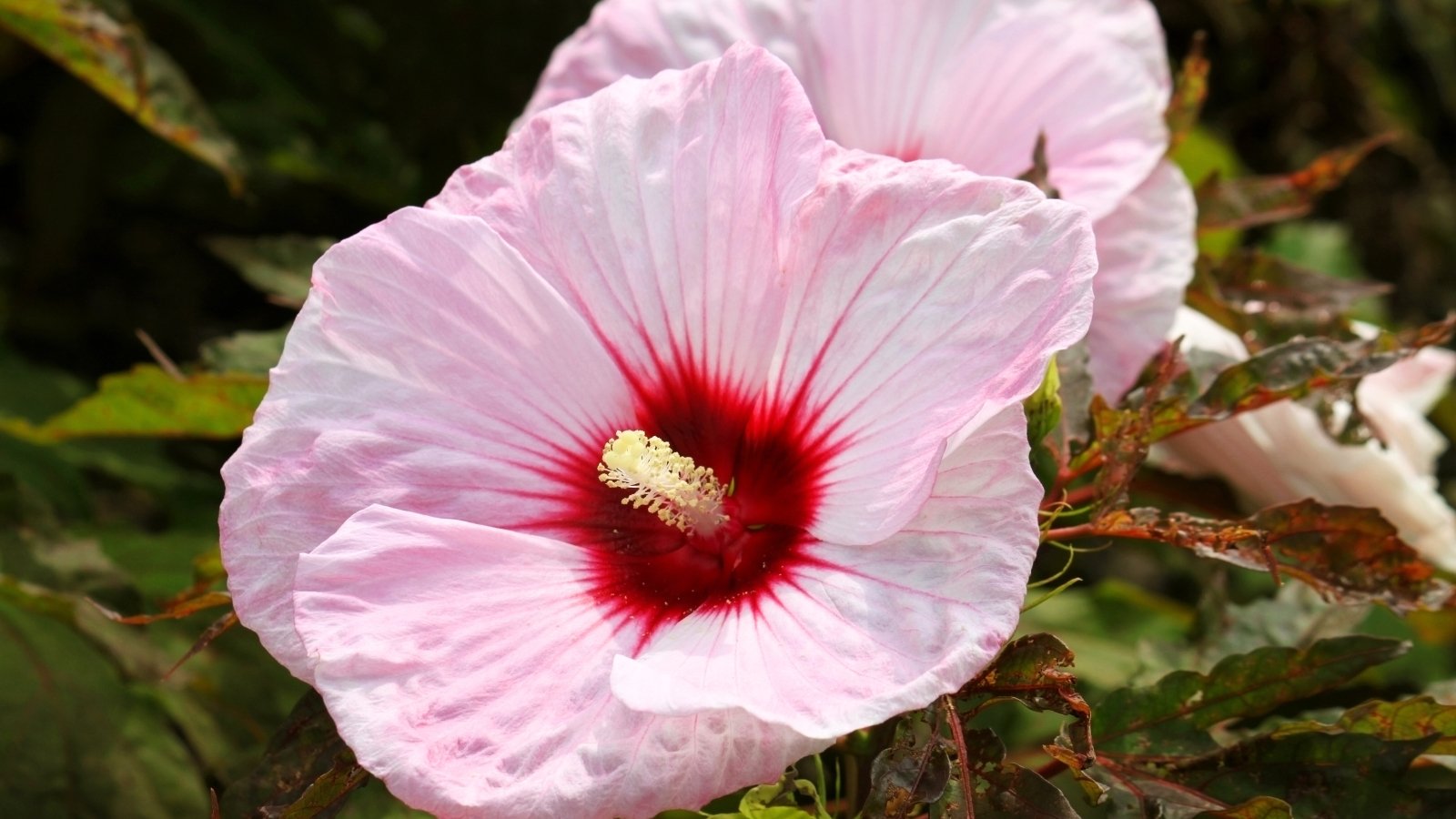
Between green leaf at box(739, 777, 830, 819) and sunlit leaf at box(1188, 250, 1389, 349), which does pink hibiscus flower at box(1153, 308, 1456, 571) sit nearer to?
sunlit leaf at box(1188, 250, 1389, 349)

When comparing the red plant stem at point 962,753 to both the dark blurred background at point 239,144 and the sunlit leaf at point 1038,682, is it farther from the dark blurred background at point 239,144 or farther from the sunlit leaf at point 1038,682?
the dark blurred background at point 239,144

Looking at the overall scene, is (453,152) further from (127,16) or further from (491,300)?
(491,300)

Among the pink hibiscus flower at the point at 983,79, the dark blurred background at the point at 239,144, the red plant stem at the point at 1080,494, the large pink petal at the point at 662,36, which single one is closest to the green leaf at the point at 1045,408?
the red plant stem at the point at 1080,494

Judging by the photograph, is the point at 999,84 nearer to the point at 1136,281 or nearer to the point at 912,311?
the point at 1136,281

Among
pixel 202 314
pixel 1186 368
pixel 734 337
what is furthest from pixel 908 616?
pixel 202 314

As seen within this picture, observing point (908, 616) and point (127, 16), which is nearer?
point (908, 616)

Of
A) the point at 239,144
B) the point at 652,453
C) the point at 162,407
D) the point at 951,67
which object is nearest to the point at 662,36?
the point at 951,67

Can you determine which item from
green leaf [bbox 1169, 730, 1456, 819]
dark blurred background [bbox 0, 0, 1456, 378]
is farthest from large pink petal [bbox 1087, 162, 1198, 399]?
dark blurred background [bbox 0, 0, 1456, 378]
